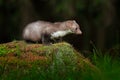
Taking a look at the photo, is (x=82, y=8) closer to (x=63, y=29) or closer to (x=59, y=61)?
(x=63, y=29)

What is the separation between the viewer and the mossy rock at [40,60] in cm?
623

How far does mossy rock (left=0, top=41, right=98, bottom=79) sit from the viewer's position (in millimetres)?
6234

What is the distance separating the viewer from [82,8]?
536 inches

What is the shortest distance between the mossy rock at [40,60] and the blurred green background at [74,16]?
6.31 m

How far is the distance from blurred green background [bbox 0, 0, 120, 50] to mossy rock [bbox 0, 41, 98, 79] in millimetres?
6312

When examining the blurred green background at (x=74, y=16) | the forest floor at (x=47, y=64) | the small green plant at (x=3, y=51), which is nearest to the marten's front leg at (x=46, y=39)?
the forest floor at (x=47, y=64)

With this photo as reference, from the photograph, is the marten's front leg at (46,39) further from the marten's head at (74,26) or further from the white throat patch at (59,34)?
the marten's head at (74,26)

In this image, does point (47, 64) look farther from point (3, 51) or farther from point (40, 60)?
point (3, 51)

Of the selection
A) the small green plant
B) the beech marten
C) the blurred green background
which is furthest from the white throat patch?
the blurred green background

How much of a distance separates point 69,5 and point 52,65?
7.10 m

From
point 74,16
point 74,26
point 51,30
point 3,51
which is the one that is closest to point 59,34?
point 51,30

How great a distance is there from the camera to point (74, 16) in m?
13.3

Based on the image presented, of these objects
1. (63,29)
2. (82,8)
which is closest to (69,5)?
(82,8)

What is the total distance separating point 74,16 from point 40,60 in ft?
22.8
